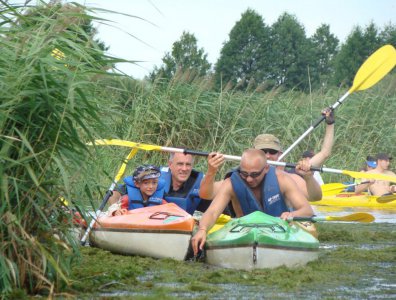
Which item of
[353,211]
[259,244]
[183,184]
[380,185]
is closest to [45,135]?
[259,244]

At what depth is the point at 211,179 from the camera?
8.31 m

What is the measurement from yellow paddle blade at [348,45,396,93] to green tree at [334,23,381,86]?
3884 cm

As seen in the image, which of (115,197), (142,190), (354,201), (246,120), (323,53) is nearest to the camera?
(142,190)

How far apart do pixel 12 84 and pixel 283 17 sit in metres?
59.8

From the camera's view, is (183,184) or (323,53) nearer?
(183,184)

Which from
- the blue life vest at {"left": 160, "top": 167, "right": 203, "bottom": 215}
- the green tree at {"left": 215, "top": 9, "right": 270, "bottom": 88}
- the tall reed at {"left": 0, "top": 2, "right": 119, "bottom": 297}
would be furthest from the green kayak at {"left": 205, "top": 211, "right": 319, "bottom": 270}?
the green tree at {"left": 215, "top": 9, "right": 270, "bottom": 88}

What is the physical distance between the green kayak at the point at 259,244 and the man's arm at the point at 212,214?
7cm

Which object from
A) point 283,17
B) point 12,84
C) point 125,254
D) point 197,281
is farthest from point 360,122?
point 283,17

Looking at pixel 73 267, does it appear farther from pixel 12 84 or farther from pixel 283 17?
pixel 283 17

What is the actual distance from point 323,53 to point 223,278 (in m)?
56.6

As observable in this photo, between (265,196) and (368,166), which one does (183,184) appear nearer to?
(265,196)

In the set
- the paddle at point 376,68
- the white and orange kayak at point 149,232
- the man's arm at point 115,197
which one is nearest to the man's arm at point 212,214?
the white and orange kayak at point 149,232

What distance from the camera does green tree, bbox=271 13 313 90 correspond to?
53.5 m

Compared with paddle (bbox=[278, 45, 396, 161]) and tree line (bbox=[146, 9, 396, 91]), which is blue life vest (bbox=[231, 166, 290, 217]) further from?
tree line (bbox=[146, 9, 396, 91])
